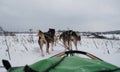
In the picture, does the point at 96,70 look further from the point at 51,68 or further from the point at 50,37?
the point at 50,37

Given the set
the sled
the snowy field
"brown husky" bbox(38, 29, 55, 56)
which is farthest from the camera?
"brown husky" bbox(38, 29, 55, 56)

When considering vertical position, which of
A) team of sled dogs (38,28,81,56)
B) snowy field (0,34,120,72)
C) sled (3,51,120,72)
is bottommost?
snowy field (0,34,120,72)

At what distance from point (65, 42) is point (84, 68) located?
347 inches

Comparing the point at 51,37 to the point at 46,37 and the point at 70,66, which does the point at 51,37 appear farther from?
the point at 70,66

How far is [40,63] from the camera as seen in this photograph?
230 cm

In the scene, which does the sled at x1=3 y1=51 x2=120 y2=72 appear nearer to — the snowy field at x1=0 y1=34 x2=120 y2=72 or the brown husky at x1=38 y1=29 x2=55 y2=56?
the snowy field at x1=0 y1=34 x2=120 y2=72

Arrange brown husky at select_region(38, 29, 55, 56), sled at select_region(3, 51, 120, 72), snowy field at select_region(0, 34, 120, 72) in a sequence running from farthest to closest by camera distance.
Result: brown husky at select_region(38, 29, 55, 56), snowy field at select_region(0, 34, 120, 72), sled at select_region(3, 51, 120, 72)

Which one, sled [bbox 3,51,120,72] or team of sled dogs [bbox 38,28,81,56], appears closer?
sled [bbox 3,51,120,72]

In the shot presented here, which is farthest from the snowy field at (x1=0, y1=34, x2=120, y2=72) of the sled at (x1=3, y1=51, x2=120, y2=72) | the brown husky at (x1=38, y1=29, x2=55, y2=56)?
the sled at (x1=3, y1=51, x2=120, y2=72)

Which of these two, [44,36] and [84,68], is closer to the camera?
[84,68]

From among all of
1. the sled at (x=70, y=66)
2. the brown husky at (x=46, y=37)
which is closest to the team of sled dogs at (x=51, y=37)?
the brown husky at (x=46, y=37)

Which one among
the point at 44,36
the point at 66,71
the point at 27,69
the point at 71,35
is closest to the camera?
the point at 66,71

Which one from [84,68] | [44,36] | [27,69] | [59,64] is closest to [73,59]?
[59,64]

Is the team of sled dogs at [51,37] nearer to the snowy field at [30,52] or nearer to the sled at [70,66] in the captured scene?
the snowy field at [30,52]
